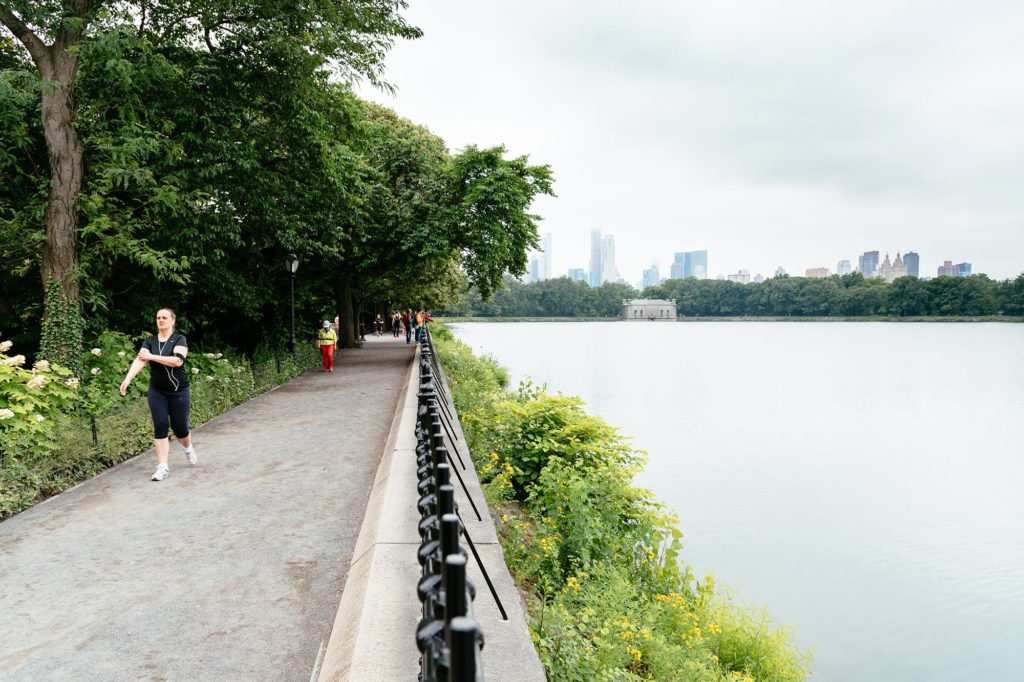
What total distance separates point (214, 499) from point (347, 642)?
13.1 ft

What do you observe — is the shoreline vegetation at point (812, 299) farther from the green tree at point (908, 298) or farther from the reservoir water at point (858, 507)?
the reservoir water at point (858, 507)

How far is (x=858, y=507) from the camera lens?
1488 centimetres

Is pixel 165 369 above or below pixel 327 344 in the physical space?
above

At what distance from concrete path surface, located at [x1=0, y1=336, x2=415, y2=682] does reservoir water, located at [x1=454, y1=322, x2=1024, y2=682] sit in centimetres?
704

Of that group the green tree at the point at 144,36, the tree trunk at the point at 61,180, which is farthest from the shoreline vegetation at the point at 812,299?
the tree trunk at the point at 61,180

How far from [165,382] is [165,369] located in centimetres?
15

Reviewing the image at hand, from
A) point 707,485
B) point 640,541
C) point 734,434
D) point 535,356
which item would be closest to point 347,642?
point 640,541

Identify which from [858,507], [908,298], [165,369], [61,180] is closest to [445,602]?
[165,369]

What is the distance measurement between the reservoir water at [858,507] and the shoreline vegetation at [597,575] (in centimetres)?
189

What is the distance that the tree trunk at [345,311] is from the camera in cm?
2712

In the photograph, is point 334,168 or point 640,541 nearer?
point 640,541

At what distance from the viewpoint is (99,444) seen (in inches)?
322

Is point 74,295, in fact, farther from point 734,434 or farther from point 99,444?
point 734,434

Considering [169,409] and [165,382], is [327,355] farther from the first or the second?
[165,382]
